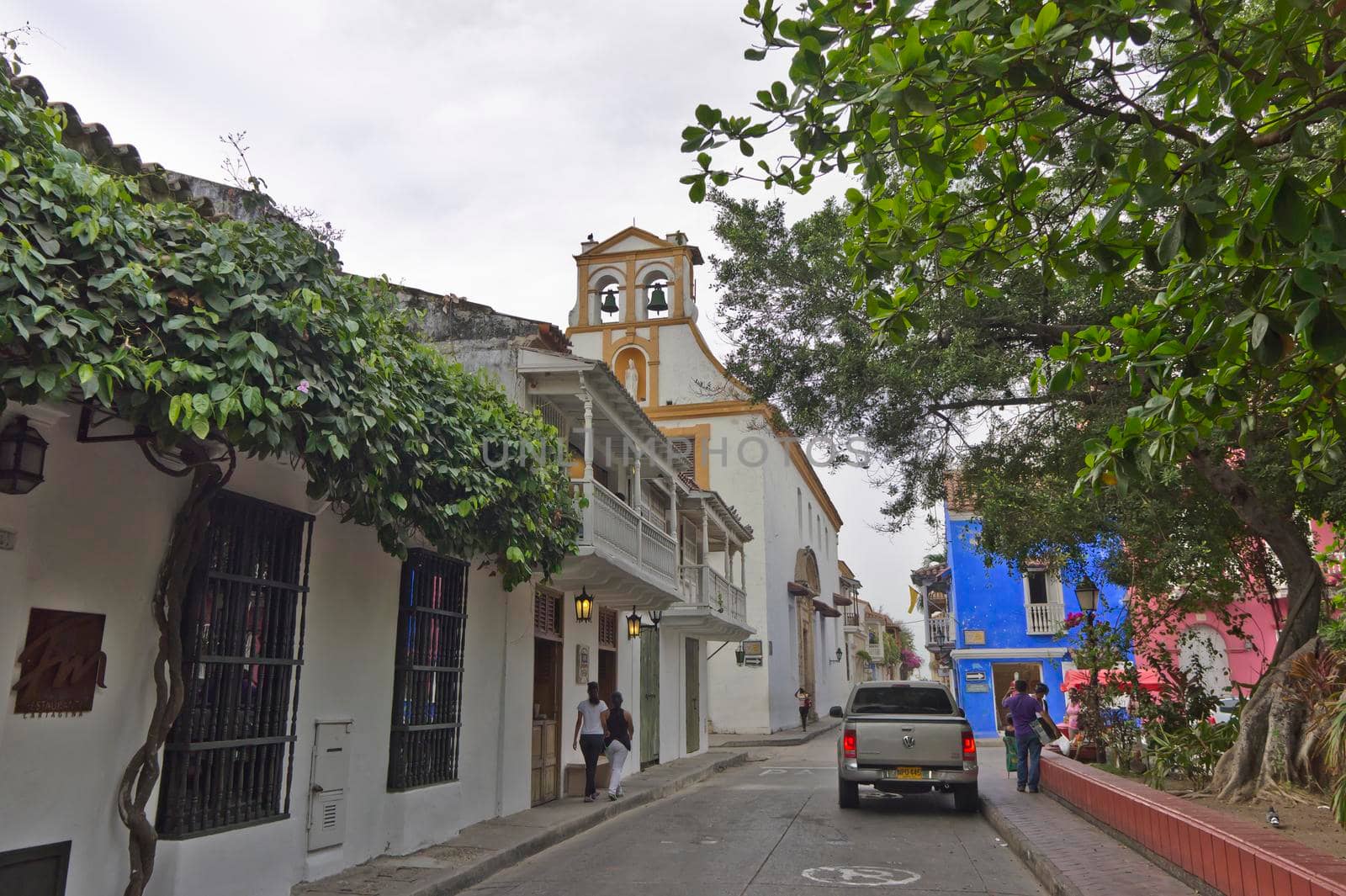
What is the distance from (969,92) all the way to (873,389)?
25.1 feet

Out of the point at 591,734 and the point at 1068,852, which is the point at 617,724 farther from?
the point at 1068,852

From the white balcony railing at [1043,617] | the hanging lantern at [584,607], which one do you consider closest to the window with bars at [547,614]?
the hanging lantern at [584,607]

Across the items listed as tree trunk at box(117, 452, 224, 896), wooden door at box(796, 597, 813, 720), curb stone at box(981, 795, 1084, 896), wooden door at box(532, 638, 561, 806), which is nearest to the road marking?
curb stone at box(981, 795, 1084, 896)

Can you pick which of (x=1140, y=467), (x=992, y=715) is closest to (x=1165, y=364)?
(x=1140, y=467)

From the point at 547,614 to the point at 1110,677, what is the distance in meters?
7.99

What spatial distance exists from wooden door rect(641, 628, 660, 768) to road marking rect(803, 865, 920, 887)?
10356 mm

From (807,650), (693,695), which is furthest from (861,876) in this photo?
(807,650)

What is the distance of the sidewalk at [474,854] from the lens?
7.93 meters

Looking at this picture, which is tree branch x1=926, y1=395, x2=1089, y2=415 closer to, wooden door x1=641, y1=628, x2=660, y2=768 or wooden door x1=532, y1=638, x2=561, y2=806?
wooden door x1=532, y1=638, x2=561, y2=806

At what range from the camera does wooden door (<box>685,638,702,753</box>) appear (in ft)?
76.3

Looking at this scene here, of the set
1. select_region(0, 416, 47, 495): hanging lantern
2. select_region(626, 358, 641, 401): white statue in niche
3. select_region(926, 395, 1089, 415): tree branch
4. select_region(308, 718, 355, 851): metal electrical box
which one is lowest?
select_region(308, 718, 355, 851): metal electrical box

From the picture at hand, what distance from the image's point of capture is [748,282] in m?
13.4

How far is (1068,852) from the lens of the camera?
8773 mm

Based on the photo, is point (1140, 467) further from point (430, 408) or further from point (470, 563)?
point (470, 563)
